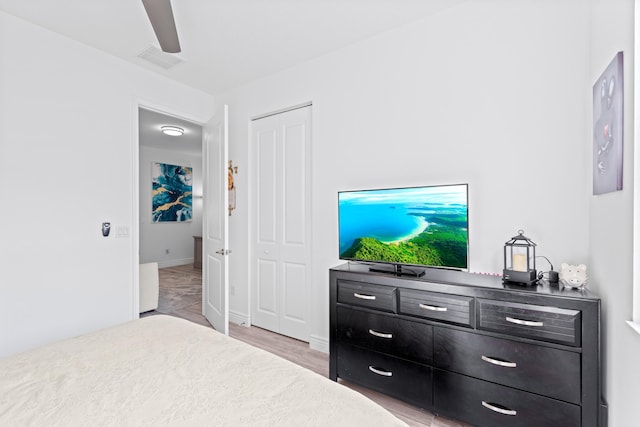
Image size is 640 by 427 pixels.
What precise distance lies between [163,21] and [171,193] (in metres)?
5.72

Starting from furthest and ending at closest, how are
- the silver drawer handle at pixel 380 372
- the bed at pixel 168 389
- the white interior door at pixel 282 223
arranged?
the white interior door at pixel 282 223 < the silver drawer handle at pixel 380 372 < the bed at pixel 168 389

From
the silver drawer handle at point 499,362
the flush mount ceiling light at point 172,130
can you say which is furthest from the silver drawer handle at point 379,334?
the flush mount ceiling light at point 172,130

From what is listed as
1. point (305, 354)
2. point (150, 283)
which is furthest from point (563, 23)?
point (150, 283)

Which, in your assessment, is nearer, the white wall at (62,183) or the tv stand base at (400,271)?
the tv stand base at (400,271)

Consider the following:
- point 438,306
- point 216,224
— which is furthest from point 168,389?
point 216,224

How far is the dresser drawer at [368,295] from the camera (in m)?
1.96

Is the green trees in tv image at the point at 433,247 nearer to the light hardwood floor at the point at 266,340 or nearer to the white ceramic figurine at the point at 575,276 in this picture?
the white ceramic figurine at the point at 575,276

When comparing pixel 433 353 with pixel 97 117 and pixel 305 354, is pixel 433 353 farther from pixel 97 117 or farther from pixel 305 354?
pixel 97 117

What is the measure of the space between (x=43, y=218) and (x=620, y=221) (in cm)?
360

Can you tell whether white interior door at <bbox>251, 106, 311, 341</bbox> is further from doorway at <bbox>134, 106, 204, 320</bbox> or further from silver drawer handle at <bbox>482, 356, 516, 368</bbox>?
doorway at <bbox>134, 106, 204, 320</bbox>

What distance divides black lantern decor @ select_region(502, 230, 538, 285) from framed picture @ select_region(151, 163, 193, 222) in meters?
6.55

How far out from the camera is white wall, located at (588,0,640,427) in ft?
3.81

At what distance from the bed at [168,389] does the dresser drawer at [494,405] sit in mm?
1024

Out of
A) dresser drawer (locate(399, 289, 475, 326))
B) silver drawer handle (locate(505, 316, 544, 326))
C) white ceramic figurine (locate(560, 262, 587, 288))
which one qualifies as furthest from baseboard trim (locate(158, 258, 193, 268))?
white ceramic figurine (locate(560, 262, 587, 288))
